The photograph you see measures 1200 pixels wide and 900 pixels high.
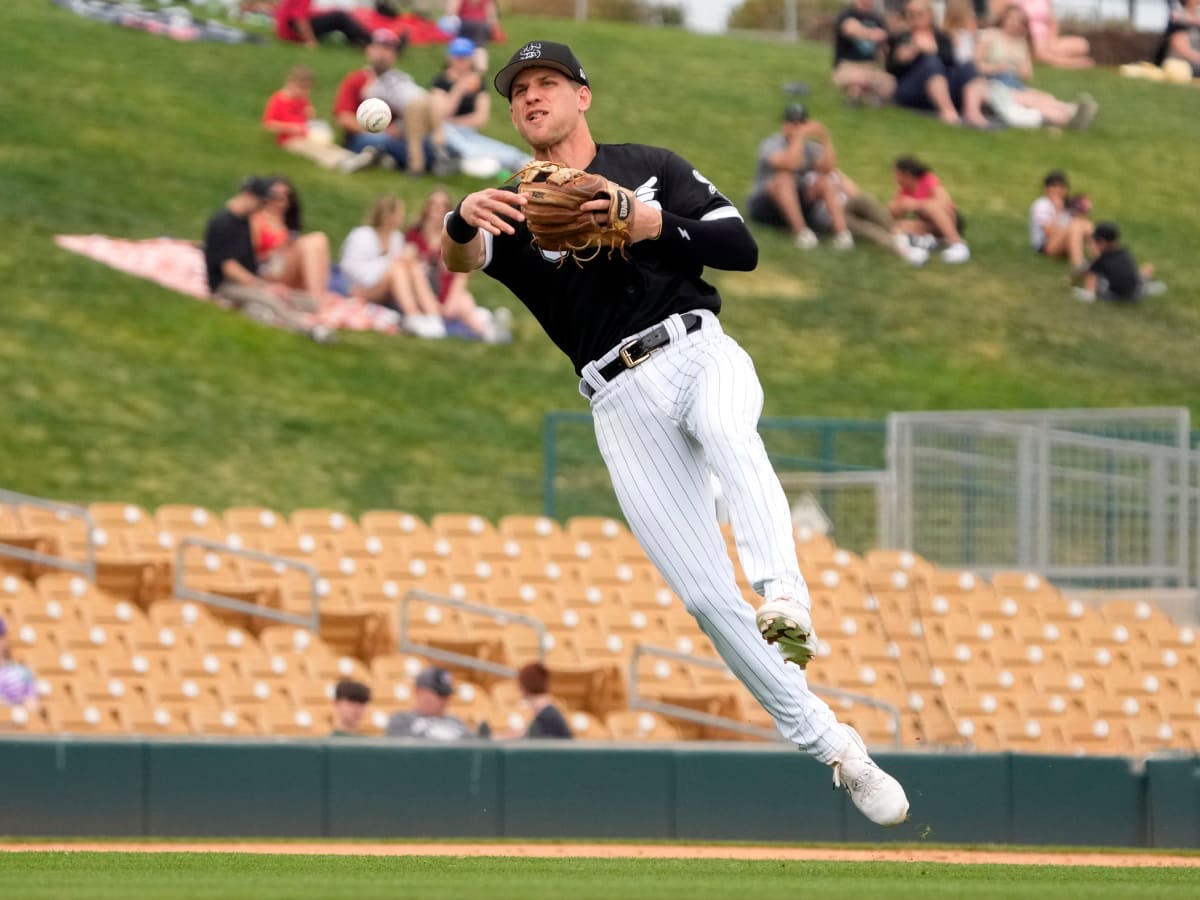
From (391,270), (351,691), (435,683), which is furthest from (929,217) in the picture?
(351,691)

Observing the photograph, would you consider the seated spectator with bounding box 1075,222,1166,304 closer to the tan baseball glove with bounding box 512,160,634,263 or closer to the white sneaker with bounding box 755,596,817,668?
the tan baseball glove with bounding box 512,160,634,263

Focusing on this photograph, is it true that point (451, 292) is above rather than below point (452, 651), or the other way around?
above

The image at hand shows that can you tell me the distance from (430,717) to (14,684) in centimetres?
197

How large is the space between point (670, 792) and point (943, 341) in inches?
432

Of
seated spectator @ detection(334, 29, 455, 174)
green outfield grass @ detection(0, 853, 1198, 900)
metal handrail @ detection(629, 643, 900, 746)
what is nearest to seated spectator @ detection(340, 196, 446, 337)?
seated spectator @ detection(334, 29, 455, 174)

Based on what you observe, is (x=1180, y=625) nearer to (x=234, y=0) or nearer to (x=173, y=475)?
(x=173, y=475)

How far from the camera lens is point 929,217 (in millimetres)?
20531

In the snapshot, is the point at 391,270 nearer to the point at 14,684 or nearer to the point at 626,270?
the point at 14,684

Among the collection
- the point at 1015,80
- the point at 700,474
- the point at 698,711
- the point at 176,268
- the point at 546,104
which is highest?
the point at 1015,80

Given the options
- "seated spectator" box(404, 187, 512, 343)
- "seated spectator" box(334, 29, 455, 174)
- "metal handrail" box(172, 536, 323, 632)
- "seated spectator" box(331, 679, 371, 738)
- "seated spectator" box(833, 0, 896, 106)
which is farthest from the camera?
"seated spectator" box(833, 0, 896, 106)

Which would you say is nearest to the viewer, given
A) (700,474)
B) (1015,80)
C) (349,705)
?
(700,474)

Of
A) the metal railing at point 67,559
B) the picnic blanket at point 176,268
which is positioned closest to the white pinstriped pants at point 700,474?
the metal railing at point 67,559

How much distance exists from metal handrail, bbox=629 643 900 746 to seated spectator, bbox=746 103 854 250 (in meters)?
8.35

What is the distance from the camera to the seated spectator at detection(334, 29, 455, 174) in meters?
17.5
